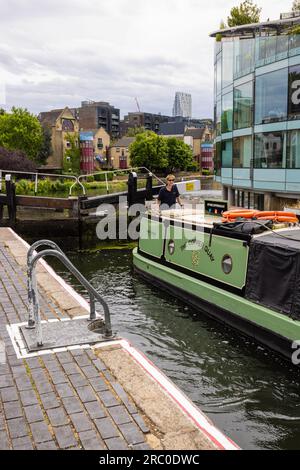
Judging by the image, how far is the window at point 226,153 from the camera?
28020mm

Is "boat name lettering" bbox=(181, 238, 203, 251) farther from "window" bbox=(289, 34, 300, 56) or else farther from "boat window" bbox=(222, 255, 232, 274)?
"window" bbox=(289, 34, 300, 56)

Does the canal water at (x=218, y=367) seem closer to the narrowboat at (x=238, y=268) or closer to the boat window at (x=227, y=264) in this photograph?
the narrowboat at (x=238, y=268)

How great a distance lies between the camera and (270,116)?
901 inches

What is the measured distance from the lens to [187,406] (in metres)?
4.46

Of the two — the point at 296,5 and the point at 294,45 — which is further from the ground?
the point at 296,5

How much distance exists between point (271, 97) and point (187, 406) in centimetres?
2087

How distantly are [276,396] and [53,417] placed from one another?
151 inches

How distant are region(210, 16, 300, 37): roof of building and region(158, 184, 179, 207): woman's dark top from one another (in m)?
16.3

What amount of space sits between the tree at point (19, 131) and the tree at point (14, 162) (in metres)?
13.2

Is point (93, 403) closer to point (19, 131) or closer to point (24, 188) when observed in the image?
point (24, 188)

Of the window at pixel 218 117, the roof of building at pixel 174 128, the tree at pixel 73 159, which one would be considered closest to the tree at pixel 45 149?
the tree at pixel 73 159

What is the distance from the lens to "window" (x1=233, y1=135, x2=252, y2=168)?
83.1 ft

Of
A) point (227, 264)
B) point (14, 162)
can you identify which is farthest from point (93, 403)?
point (14, 162)

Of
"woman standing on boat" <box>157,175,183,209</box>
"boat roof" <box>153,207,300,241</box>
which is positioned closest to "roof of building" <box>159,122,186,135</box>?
"woman standing on boat" <box>157,175,183,209</box>
